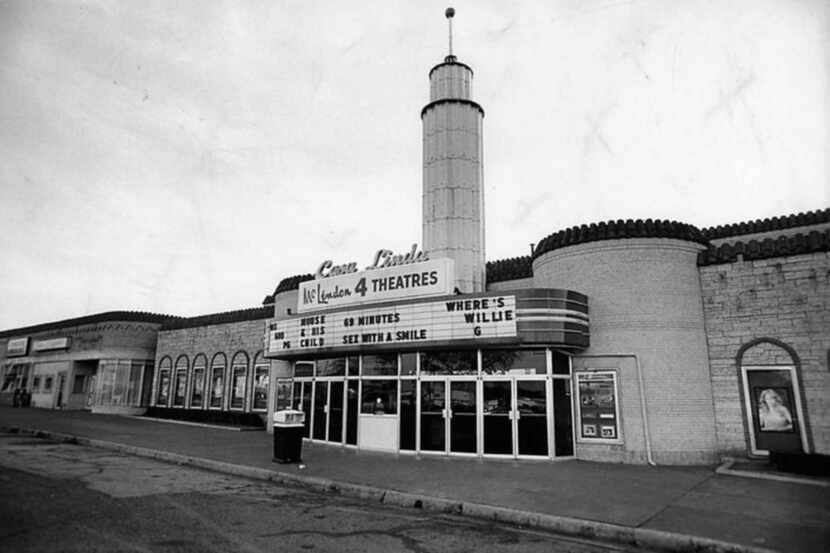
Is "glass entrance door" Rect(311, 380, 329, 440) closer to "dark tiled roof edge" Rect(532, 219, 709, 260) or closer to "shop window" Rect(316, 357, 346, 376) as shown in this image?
"shop window" Rect(316, 357, 346, 376)

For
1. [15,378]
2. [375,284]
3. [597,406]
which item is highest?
[375,284]

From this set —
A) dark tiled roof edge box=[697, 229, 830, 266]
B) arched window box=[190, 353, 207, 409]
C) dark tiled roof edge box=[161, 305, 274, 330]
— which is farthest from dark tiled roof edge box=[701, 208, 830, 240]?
arched window box=[190, 353, 207, 409]

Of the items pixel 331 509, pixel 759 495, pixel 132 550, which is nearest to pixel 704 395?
pixel 759 495

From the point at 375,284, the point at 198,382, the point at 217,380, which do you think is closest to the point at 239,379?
the point at 217,380

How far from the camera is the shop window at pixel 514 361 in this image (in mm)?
14195

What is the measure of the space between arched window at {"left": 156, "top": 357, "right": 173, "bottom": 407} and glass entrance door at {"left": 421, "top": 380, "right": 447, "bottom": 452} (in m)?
22.3

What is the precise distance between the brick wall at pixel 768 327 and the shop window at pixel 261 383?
1918 cm

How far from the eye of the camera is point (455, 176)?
18641mm

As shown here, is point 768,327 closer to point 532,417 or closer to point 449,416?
point 532,417

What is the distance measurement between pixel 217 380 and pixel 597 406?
2121 cm

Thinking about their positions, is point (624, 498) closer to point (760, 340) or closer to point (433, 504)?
point (433, 504)

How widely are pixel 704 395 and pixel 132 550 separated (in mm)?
13524

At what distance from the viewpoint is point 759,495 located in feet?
31.4

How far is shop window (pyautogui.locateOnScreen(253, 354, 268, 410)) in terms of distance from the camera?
25.8 m
